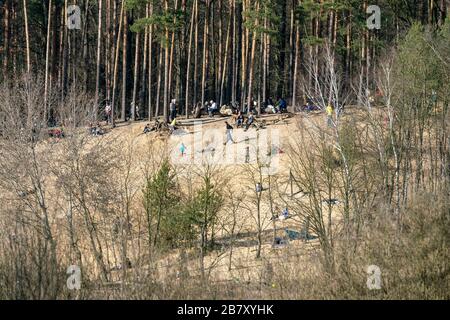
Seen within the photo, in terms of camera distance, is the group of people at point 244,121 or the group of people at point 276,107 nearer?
the group of people at point 244,121

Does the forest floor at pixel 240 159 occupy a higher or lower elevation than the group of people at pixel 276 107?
lower

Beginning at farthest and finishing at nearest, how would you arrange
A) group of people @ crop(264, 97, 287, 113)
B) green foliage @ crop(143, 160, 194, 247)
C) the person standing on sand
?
group of people @ crop(264, 97, 287, 113), the person standing on sand, green foliage @ crop(143, 160, 194, 247)

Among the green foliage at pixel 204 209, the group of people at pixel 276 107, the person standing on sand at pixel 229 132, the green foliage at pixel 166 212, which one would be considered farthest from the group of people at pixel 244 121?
the green foliage at pixel 204 209

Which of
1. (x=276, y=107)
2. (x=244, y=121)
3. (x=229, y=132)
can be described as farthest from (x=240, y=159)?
(x=276, y=107)

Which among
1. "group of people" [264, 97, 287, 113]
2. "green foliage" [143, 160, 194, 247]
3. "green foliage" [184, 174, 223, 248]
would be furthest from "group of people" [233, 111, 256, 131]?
"green foliage" [184, 174, 223, 248]

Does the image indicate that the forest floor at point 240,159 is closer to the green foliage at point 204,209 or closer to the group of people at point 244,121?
the group of people at point 244,121

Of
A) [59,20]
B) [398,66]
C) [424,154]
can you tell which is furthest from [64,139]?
[59,20]

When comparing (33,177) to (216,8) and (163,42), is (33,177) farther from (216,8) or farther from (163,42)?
(216,8)

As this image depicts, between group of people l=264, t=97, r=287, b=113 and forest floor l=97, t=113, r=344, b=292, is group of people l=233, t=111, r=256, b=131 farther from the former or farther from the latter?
group of people l=264, t=97, r=287, b=113

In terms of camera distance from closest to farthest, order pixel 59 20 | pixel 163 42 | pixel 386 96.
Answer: pixel 386 96 < pixel 163 42 < pixel 59 20

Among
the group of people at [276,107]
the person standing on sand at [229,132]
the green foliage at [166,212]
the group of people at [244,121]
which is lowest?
the green foliage at [166,212]

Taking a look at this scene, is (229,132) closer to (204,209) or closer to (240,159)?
(240,159)

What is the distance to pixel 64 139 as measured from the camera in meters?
25.6

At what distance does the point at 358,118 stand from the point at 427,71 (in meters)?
3.61
